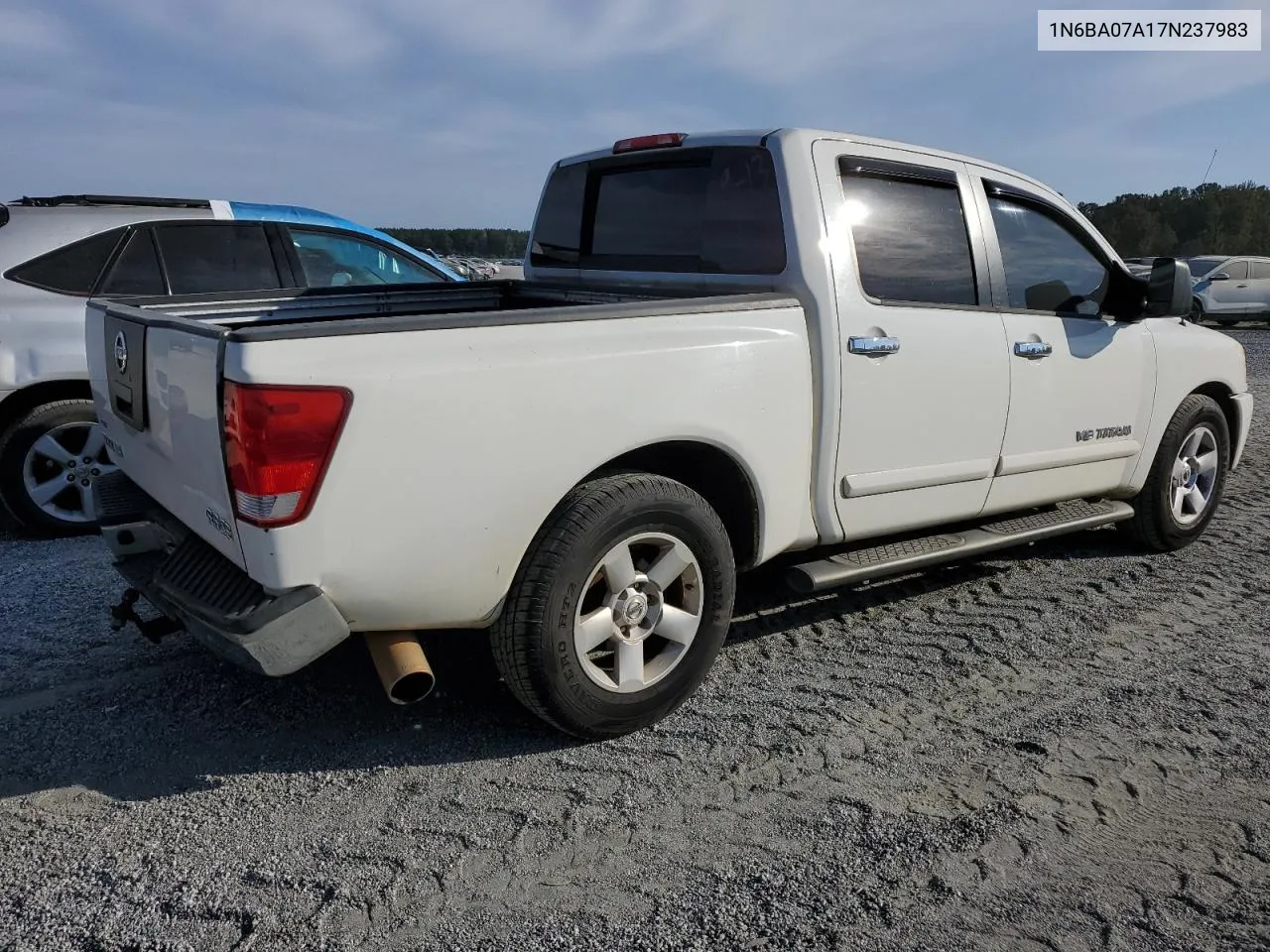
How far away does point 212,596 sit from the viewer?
270 cm

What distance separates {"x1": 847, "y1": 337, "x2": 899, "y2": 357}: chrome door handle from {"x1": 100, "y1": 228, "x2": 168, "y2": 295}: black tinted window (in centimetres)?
406

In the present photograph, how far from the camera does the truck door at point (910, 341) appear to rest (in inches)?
139

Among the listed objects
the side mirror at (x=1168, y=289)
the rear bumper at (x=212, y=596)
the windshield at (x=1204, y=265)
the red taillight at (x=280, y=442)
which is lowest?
the rear bumper at (x=212, y=596)

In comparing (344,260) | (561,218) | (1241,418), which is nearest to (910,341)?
(561,218)

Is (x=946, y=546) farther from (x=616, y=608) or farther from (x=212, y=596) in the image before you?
(x=212, y=596)

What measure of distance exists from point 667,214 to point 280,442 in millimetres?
2186

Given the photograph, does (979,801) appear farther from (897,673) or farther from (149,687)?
(149,687)

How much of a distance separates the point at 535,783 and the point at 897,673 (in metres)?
1.49

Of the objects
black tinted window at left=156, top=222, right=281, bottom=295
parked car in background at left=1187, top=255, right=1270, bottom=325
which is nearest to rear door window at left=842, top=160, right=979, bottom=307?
black tinted window at left=156, top=222, right=281, bottom=295

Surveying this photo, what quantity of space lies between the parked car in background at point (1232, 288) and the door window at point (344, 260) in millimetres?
18381

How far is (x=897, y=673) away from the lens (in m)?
3.64

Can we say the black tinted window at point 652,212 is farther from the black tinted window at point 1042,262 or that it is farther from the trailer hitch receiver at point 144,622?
the trailer hitch receiver at point 144,622

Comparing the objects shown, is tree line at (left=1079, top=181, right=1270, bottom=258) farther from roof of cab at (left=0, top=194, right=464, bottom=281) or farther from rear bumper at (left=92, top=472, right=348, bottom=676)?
rear bumper at (left=92, top=472, right=348, bottom=676)

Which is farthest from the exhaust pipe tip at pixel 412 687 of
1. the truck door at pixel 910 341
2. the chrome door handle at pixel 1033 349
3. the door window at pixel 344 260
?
the door window at pixel 344 260
